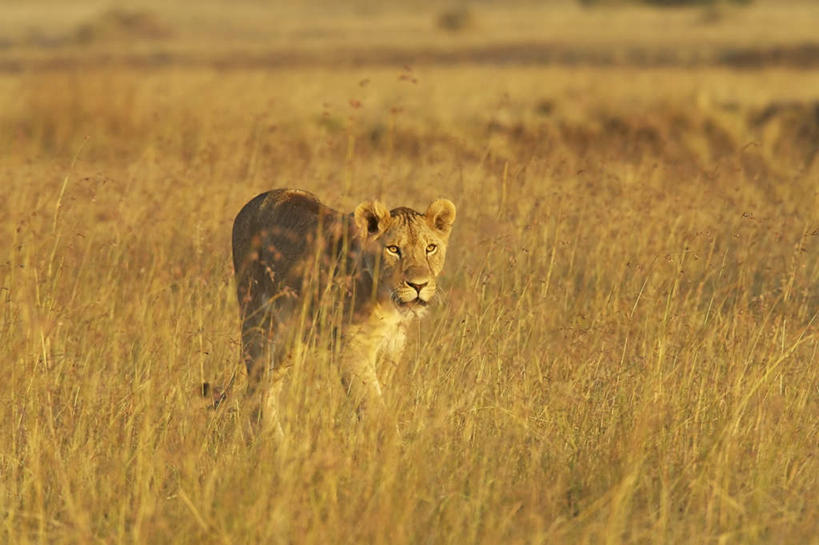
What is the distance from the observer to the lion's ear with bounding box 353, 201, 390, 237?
5.50 m

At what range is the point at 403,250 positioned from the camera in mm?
5547

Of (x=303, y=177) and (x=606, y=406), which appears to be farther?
(x=303, y=177)

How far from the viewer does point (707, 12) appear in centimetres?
6053

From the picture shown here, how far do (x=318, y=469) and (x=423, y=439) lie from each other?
Result: 1.43 feet

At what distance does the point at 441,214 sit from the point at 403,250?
33cm

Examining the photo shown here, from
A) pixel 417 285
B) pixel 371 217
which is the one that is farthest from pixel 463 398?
pixel 371 217

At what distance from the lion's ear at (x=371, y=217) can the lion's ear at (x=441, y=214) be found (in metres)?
0.23

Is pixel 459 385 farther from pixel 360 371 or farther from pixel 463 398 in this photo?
pixel 360 371

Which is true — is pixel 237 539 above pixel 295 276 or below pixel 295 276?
below

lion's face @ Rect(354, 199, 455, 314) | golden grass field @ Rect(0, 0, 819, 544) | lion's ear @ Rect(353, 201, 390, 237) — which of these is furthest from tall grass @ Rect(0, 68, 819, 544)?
lion's ear @ Rect(353, 201, 390, 237)

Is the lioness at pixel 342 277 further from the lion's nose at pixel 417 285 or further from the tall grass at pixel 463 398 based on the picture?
the tall grass at pixel 463 398

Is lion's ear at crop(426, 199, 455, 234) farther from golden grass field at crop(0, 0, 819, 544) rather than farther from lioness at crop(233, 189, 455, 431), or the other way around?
golden grass field at crop(0, 0, 819, 544)

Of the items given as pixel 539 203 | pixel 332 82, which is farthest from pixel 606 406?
pixel 332 82

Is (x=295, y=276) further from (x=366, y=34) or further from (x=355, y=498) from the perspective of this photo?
(x=366, y=34)
